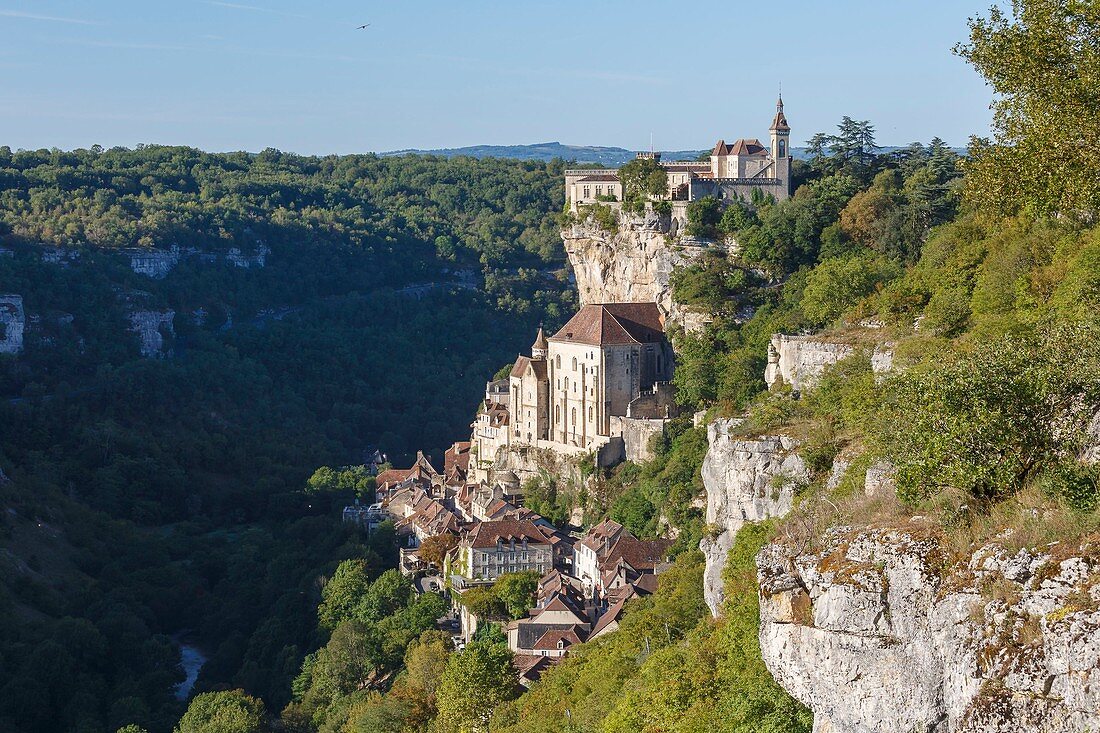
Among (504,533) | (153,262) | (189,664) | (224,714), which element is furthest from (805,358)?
(153,262)

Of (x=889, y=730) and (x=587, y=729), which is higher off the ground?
(x=889, y=730)

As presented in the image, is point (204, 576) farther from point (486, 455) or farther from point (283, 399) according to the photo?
point (283, 399)

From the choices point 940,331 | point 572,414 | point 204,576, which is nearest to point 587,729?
point 940,331

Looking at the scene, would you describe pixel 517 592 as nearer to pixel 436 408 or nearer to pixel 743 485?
pixel 743 485

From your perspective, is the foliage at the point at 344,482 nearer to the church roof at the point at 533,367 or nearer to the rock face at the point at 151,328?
the church roof at the point at 533,367

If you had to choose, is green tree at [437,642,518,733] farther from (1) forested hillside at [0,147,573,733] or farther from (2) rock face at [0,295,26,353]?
(2) rock face at [0,295,26,353]

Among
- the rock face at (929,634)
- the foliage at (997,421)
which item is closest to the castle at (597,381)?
the foliage at (997,421)
